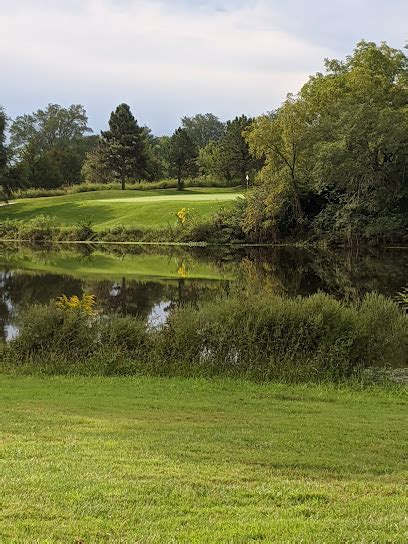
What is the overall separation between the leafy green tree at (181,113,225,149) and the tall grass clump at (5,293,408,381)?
141 metres

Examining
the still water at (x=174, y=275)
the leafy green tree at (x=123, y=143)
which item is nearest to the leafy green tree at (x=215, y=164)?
the leafy green tree at (x=123, y=143)

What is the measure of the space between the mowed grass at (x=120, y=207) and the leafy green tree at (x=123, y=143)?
18.1ft

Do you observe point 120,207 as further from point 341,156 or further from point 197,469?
point 197,469

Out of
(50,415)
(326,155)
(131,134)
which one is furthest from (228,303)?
(131,134)

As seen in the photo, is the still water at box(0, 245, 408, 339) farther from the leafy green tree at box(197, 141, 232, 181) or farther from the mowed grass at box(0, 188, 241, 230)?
the leafy green tree at box(197, 141, 232, 181)

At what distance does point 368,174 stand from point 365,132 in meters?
3.58

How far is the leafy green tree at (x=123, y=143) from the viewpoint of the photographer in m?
83.9

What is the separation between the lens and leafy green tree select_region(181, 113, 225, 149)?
156 meters

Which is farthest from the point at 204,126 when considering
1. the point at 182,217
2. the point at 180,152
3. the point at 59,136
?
the point at 182,217

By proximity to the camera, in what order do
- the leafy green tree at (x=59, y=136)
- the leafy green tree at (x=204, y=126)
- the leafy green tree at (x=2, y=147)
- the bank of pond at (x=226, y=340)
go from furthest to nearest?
the leafy green tree at (x=204, y=126) < the leafy green tree at (x=59, y=136) < the leafy green tree at (x=2, y=147) < the bank of pond at (x=226, y=340)

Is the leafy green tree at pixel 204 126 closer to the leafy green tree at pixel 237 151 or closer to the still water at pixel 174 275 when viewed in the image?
the leafy green tree at pixel 237 151

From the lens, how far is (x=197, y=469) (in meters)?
5.72

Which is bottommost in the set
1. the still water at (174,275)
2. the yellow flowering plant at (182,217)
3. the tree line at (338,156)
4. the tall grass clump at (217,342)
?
the still water at (174,275)

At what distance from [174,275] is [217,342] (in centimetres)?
1912
